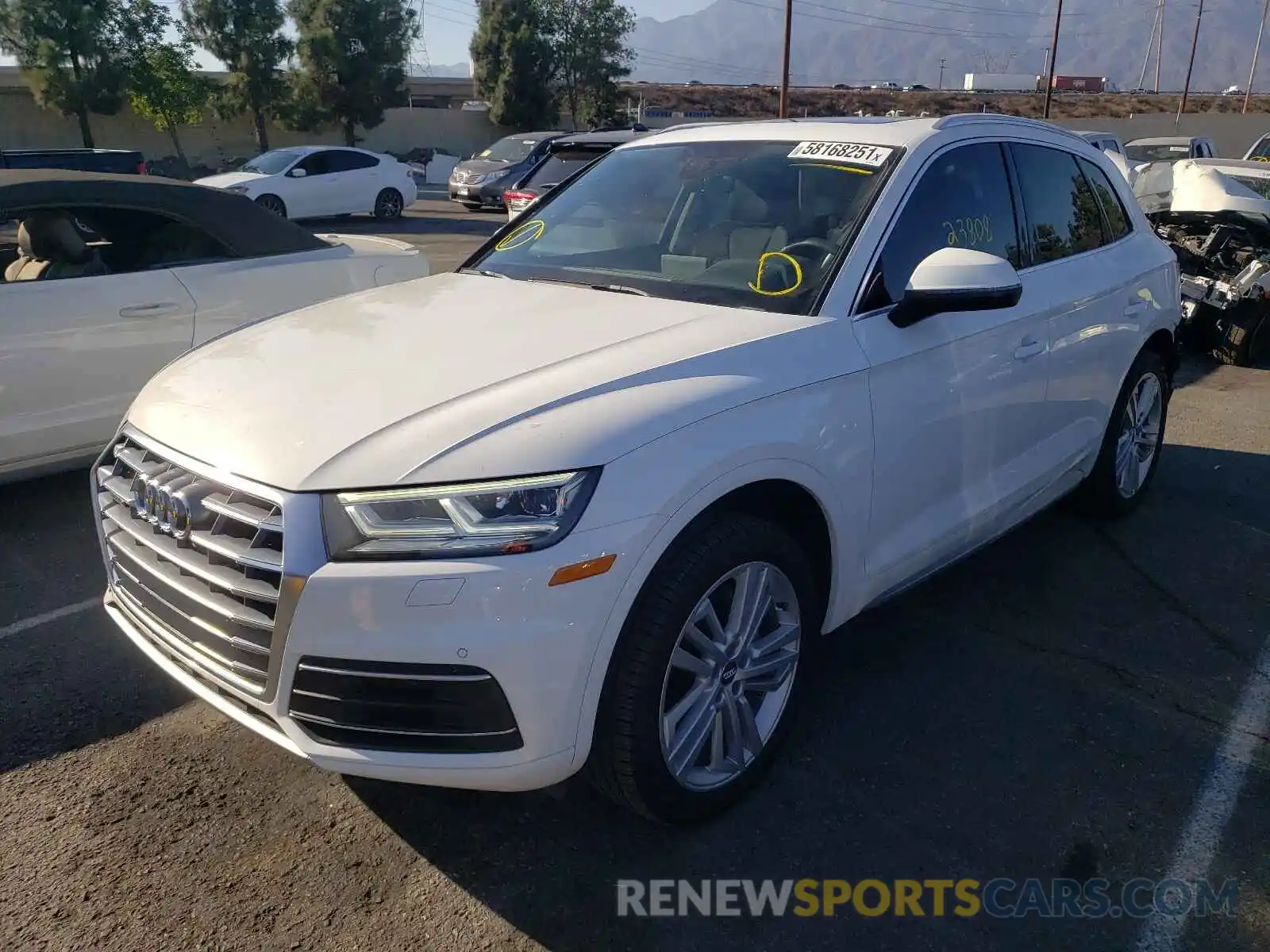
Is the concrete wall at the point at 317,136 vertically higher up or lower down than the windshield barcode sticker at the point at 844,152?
lower down

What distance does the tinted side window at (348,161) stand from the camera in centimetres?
2021

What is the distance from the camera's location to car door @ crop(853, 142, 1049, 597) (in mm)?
3125

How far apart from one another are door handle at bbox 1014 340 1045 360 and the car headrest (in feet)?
14.1

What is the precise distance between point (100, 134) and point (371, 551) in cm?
4362

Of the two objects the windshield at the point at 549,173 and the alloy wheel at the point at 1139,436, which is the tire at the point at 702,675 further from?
the windshield at the point at 549,173

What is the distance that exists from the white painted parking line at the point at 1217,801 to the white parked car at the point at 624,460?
98 cm

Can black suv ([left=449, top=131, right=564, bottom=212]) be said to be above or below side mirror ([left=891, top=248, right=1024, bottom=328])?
below

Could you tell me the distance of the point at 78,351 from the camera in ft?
15.8

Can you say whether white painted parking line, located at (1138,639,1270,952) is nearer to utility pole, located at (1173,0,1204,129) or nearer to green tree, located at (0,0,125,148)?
green tree, located at (0,0,125,148)

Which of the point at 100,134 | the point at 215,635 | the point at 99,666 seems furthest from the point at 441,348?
the point at 100,134

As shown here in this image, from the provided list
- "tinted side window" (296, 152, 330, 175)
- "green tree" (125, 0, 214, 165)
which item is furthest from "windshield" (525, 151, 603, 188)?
"green tree" (125, 0, 214, 165)

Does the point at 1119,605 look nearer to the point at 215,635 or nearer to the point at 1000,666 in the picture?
the point at 1000,666

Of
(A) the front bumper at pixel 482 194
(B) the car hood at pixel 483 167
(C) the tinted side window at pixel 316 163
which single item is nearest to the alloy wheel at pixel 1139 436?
(C) the tinted side window at pixel 316 163

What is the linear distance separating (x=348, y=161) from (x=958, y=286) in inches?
769
